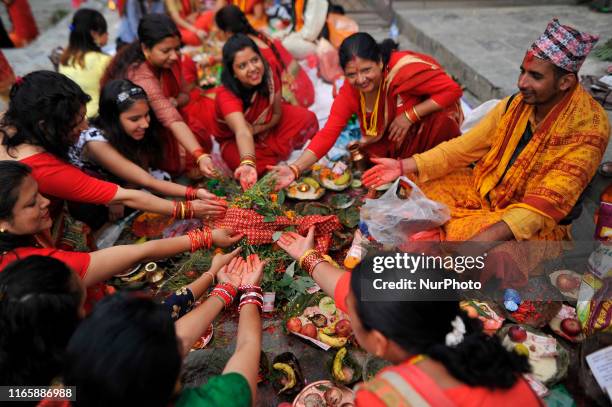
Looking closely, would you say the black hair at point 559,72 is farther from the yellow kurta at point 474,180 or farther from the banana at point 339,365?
the banana at point 339,365

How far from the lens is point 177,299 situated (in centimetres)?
243

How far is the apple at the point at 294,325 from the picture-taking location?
2.56 meters

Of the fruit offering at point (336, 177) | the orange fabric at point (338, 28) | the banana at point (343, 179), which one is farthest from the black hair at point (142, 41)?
the orange fabric at point (338, 28)

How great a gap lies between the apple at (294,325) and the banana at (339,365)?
303 millimetres

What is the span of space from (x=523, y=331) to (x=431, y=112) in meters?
1.96

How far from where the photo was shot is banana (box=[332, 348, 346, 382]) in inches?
90.4

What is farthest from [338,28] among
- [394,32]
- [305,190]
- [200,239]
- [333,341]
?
[333,341]

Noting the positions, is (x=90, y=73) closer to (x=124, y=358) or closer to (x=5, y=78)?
(x=5, y=78)

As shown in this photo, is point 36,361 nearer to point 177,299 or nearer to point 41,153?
point 177,299

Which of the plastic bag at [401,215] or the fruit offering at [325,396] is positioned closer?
the fruit offering at [325,396]

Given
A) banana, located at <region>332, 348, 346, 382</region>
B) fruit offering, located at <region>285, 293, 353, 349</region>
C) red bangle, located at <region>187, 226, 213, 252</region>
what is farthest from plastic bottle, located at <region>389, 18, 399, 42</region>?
banana, located at <region>332, 348, 346, 382</region>

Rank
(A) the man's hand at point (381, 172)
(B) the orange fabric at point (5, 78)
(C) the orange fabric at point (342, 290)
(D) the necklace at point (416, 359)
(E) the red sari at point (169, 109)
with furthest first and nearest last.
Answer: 1. (B) the orange fabric at point (5, 78)
2. (E) the red sari at point (169, 109)
3. (A) the man's hand at point (381, 172)
4. (C) the orange fabric at point (342, 290)
5. (D) the necklace at point (416, 359)

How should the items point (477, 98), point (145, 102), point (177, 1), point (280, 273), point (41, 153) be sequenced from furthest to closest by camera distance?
point (177, 1), point (477, 98), point (145, 102), point (280, 273), point (41, 153)

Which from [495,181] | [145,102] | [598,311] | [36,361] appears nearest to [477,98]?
[495,181]
